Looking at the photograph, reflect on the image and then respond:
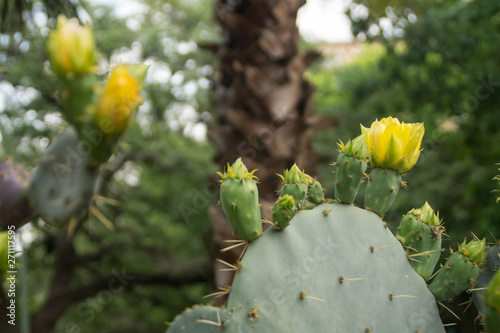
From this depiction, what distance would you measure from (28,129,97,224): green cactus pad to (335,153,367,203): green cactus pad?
716 millimetres

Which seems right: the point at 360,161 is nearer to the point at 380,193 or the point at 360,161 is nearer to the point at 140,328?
the point at 380,193

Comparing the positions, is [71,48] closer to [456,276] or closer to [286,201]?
[286,201]

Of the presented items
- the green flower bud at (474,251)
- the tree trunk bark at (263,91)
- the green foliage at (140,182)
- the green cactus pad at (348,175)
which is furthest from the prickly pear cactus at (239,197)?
the green foliage at (140,182)

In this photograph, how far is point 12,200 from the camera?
1670mm

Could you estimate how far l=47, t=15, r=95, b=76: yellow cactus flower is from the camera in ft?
3.81

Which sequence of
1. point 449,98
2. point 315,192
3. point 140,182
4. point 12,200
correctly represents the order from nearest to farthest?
point 315,192
point 12,200
point 449,98
point 140,182

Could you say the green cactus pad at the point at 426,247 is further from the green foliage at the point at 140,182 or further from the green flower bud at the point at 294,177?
the green foliage at the point at 140,182

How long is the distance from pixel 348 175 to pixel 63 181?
0.87 metres

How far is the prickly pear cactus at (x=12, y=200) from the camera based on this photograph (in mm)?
1666

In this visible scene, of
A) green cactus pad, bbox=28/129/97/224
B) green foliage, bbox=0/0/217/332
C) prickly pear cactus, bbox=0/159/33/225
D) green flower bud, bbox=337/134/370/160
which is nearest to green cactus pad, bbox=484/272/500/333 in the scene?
green flower bud, bbox=337/134/370/160

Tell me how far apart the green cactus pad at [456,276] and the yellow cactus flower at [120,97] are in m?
0.87

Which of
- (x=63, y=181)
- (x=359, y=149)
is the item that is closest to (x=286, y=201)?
(x=359, y=149)

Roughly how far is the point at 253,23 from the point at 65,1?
5.29ft

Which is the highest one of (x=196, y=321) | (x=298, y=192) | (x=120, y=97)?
(x=120, y=97)
